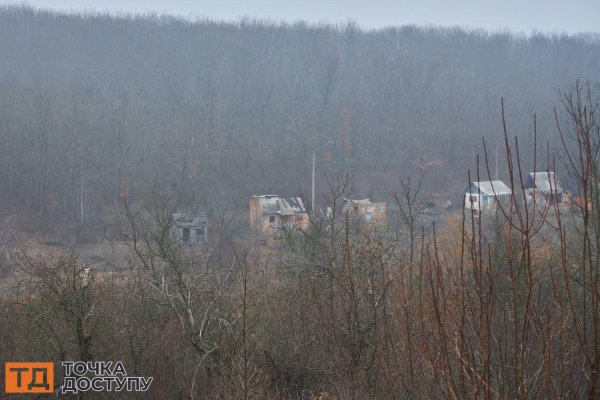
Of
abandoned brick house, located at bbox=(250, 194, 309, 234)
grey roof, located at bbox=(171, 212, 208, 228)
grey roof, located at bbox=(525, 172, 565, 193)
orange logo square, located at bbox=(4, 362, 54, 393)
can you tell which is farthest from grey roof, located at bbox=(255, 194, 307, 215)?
orange logo square, located at bbox=(4, 362, 54, 393)

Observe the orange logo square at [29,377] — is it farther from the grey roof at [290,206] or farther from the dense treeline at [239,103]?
A: the dense treeline at [239,103]

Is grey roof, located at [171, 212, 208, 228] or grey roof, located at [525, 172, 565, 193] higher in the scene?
grey roof, located at [525, 172, 565, 193]

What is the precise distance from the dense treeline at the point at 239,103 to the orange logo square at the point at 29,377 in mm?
22479

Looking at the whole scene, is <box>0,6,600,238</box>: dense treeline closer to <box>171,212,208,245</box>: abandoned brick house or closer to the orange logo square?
<box>171,212,208,245</box>: abandoned brick house

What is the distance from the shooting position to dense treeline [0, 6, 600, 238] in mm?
37094

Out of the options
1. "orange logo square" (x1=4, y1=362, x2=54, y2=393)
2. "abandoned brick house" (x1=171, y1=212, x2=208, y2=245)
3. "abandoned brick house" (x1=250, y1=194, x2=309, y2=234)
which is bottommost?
"orange logo square" (x1=4, y1=362, x2=54, y2=393)

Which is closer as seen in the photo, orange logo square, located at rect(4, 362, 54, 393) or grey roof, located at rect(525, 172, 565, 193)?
grey roof, located at rect(525, 172, 565, 193)

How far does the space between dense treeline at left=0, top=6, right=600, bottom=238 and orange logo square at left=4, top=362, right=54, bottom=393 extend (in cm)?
2248

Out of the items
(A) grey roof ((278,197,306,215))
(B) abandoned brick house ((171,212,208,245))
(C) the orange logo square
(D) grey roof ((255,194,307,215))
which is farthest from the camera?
(D) grey roof ((255,194,307,215))

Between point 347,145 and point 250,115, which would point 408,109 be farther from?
point 250,115

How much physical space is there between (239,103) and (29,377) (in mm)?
40071

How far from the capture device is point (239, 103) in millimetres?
47062

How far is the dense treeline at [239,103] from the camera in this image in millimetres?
37094

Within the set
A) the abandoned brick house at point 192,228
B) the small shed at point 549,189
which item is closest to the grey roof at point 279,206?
the abandoned brick house at point 192,228
